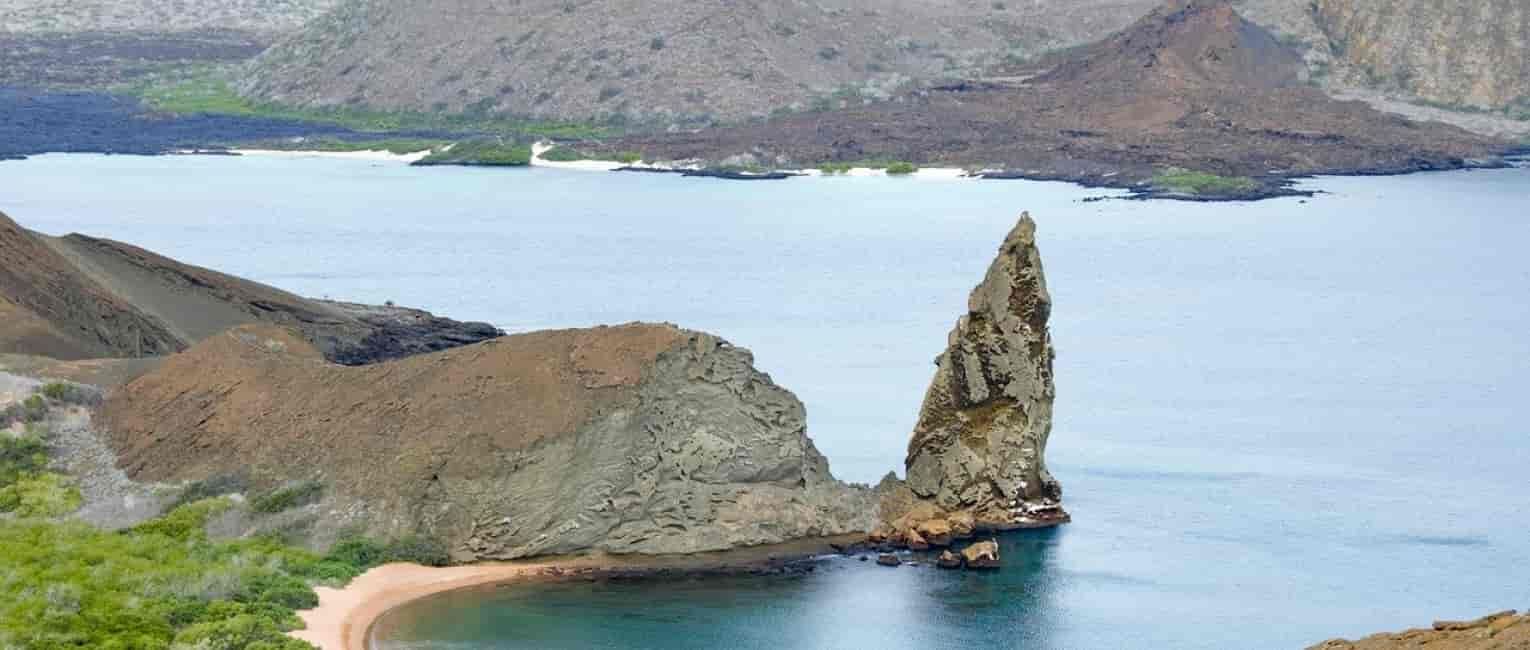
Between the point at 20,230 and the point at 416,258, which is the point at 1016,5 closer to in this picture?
the point at 416,258

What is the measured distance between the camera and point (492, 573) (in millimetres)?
46844

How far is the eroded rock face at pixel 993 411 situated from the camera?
50344mm

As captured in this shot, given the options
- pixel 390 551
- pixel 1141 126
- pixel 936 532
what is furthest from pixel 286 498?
pixel 1141 126

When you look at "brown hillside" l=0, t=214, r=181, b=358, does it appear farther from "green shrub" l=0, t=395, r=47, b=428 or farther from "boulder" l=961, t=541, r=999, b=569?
"boulder" l=961, t=541, r=999, b=569

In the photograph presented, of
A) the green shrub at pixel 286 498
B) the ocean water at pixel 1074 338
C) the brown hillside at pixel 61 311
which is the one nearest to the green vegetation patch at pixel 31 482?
the green shrub at pixel 286 498

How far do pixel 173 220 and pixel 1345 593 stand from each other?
73230 millimetres

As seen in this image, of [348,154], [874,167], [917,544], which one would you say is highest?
[348,154]

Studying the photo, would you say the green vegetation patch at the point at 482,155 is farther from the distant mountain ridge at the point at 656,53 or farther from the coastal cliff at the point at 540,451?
the coastal cliff at the point at 540,451

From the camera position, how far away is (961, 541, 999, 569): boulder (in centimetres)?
4797

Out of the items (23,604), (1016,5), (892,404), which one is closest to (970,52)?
(1016,5)

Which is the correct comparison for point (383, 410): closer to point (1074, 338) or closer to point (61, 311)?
point (61, 311)

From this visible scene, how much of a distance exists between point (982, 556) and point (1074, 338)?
35231 mm

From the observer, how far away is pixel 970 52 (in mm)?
170500

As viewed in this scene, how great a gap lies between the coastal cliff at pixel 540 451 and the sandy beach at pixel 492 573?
25 centimetres
